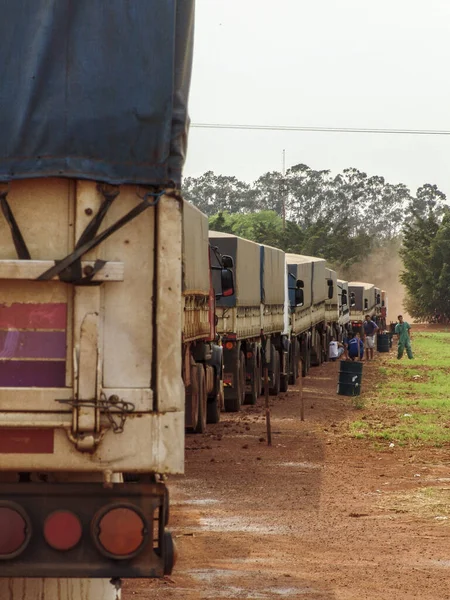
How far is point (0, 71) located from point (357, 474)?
9527mm

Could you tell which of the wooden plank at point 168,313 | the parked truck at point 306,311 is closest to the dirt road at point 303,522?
the wooden plank at point 168,313

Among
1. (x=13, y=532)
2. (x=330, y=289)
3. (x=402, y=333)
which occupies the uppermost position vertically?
(x=330, y=289)

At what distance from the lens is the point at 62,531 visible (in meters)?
4.71

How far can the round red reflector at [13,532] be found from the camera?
469 cm

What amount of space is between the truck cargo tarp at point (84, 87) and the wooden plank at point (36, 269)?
1.06ft

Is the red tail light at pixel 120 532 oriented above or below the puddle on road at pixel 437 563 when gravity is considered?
above

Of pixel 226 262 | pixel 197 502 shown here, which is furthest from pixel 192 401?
pixel 197 502

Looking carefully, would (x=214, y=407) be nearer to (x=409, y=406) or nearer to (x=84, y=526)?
(x=409, y=406)

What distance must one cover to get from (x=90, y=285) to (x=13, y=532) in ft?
3.03

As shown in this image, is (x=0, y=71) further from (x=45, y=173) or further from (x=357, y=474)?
(x=357, y=474)

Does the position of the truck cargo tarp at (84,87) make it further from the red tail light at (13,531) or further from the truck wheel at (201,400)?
the truck wheel at (201,400)

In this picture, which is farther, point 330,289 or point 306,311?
point 330,289

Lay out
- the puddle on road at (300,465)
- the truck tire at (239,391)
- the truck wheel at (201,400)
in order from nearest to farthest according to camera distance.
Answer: the puddle on road at (300,465)
the truck wheel at (201,400)
the truck tire at (239,391)

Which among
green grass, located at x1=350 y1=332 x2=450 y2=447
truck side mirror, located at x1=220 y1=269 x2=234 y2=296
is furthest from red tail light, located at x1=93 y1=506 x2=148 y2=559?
truck side mirror, located at x1=220 y1=269 x2=234 y2=296
